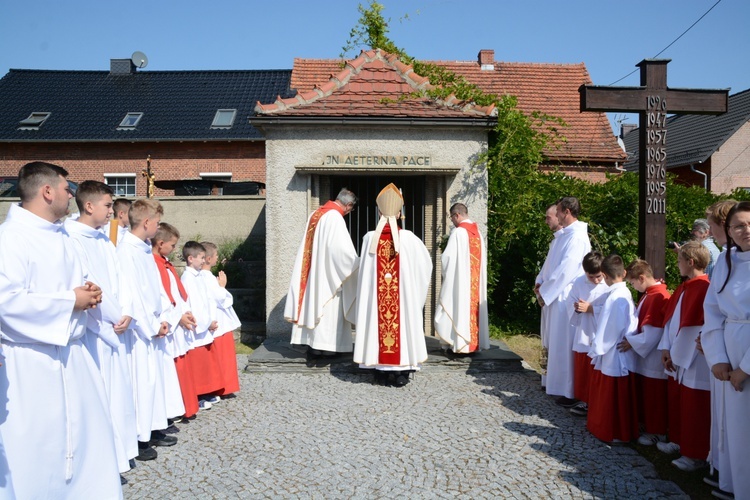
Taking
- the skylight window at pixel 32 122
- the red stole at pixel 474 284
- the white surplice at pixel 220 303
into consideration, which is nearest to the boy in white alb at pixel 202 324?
the white surplice at pixel 220 303

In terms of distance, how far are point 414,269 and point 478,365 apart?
160 cm

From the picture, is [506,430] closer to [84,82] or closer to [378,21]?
[378,21]

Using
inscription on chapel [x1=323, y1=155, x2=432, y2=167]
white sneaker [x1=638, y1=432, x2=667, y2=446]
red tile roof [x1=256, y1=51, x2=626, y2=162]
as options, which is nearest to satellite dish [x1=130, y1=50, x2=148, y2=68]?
red tile roof [x1=256, y1=51, x2=626, y2=162]

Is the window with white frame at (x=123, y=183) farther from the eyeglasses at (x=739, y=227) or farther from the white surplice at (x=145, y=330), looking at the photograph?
the eyeglasses at (x=739, y=227)

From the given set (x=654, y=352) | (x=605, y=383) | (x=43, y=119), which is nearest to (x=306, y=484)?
(x=605, y=383)

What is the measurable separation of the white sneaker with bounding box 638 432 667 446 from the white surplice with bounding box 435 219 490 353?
280cm

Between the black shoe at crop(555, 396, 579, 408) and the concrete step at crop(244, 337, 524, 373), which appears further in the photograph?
the concrete step at crop(244, 337, 524, 373)

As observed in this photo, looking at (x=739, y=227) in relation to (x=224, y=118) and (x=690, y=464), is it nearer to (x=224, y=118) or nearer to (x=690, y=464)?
(x=690, y=464)

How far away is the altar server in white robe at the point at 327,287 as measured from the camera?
313 inches

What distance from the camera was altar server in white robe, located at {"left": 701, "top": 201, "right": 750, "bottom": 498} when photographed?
397 centimetres

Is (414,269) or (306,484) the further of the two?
(414,269)

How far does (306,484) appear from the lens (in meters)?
4.60

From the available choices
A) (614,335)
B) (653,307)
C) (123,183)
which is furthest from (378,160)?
(123,183)

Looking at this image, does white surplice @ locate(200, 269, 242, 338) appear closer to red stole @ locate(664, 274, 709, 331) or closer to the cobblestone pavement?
the cobblestone pavement
